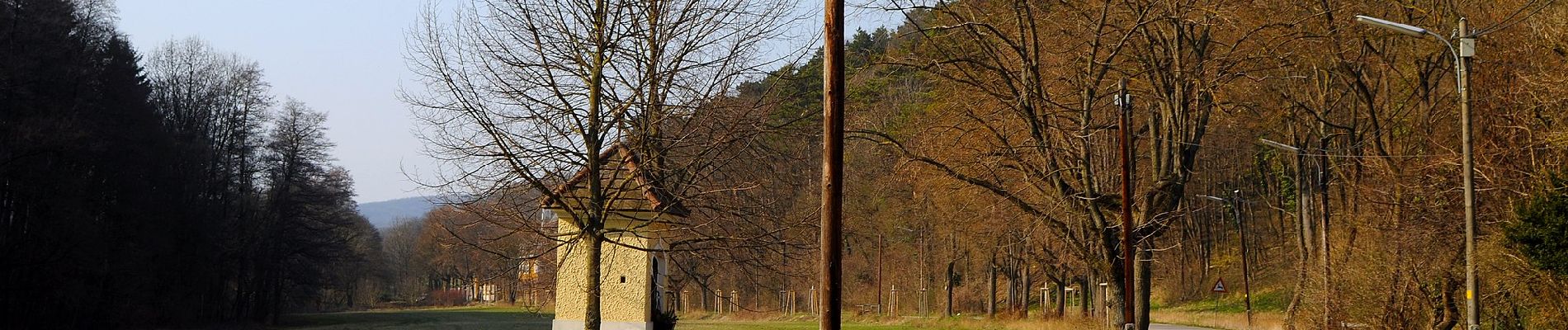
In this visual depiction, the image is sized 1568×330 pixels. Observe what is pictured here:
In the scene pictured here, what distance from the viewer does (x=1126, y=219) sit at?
21.5 metres

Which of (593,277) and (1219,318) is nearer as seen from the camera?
(593,277)

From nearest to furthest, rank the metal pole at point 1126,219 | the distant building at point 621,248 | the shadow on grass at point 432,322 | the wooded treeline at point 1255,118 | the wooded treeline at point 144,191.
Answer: the distant building at point 621,248 < the wooded treeline at point 1255,118 < the metal pole at point 1126,219 < the wooded treeline at point 144,191 < the shadow on grass at point 432,322

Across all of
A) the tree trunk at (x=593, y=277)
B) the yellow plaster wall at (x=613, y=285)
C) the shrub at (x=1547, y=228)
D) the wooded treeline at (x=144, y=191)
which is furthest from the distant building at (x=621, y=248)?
the wooded treeline at (x=144, y=191)

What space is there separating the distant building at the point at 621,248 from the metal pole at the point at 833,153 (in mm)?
7372

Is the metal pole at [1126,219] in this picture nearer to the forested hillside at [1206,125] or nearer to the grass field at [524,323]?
the forested hillside at [1206,125]

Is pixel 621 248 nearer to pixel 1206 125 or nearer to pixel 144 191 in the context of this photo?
pixel 1206 125

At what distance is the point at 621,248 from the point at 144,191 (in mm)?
36448

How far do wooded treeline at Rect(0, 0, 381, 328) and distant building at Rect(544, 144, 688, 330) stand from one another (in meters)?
21.1

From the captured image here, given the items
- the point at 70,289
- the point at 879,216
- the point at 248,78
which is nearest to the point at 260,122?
the point at 248,78

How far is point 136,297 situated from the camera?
4662 cm

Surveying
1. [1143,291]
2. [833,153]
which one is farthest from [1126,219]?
[833,153]

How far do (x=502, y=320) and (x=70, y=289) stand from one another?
2185cm

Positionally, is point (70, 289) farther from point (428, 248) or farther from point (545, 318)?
point (428, 248)

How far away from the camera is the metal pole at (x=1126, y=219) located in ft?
70.4
